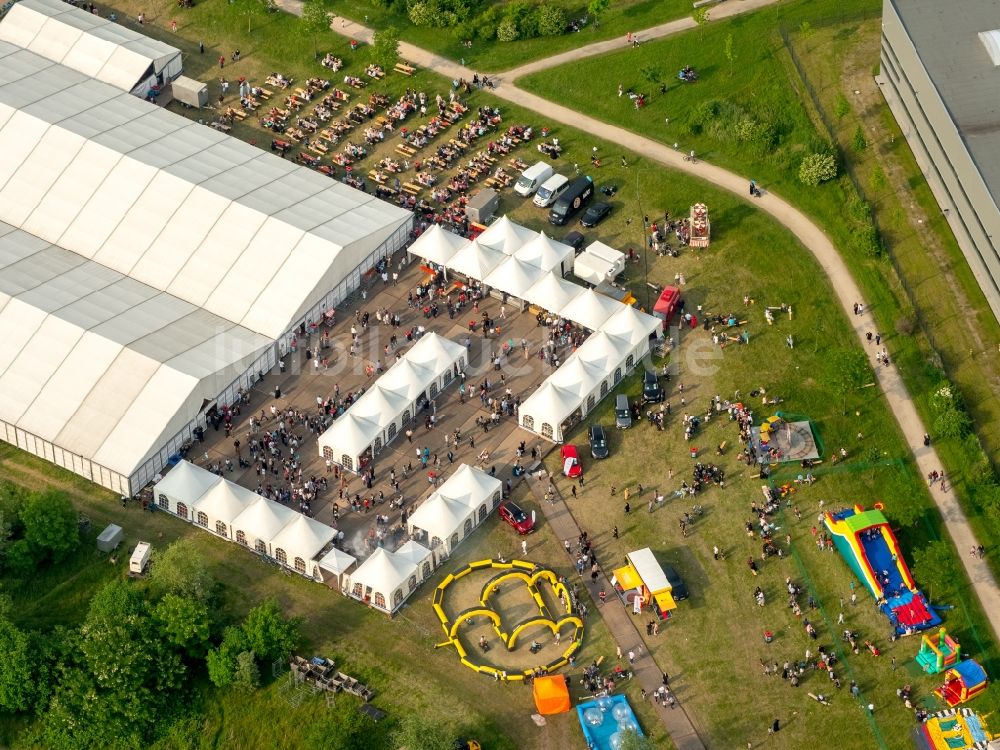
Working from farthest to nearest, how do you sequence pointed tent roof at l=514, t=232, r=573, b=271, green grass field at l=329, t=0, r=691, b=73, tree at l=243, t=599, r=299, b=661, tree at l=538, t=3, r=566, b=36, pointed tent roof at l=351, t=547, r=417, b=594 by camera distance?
tree at l=538, t=3, r=566, b=36
green grass field at l=329, t=0, r=691, b=73
pointed tent roof at l=514, t=232, r=573, b=271
pointed tent roof at l=351, t=547, r=417, b=594
tree at l=243, t=599, r=299, b=661

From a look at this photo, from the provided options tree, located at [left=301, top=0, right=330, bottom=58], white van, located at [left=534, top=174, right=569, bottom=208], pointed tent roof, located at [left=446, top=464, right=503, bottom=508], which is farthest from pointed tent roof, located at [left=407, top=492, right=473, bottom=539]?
tree, located at [left=301, top=0, right=330, bottom=58]

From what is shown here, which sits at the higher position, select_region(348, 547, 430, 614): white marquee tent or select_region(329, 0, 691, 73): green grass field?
select_region(329, 0, 691, 73): green grass field

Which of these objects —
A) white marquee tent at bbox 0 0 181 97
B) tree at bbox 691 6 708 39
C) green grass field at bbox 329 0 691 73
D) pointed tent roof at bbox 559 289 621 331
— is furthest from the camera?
green grass field at bbox 329 0 691 73

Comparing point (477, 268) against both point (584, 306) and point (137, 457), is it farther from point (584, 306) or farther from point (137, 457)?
point (137, 457)

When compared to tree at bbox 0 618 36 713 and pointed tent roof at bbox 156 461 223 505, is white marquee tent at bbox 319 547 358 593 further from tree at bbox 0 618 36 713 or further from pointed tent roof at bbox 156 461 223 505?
tree at bbox 0 618 36 713

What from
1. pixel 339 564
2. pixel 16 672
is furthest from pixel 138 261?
pixel 16 672

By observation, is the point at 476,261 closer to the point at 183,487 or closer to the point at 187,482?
the point at 187,482

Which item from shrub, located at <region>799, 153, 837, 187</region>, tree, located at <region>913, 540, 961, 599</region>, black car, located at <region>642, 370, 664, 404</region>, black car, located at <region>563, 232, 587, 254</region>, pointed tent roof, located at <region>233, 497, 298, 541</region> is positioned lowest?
tree, located at <region>913, 540, 961, 599</region>
